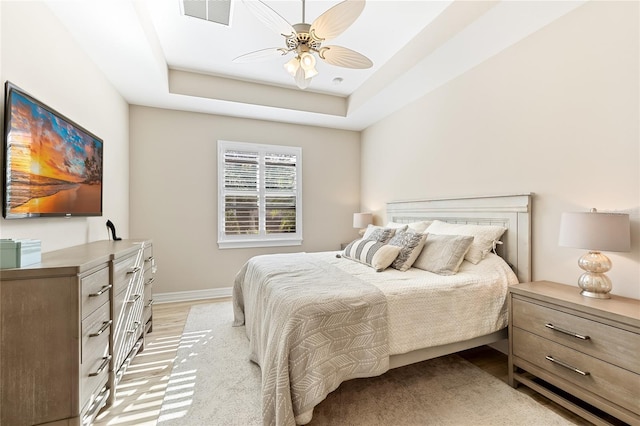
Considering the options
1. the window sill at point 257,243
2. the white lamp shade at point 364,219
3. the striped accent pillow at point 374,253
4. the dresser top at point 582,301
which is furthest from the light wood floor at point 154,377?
the white lamp shade at point 364,219

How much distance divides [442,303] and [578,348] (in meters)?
0.73

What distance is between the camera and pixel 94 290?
1.45 metres

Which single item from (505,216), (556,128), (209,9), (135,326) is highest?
(209,9)

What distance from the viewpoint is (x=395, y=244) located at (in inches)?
100

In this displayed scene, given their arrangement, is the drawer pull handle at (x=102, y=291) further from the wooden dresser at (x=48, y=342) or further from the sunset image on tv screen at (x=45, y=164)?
the sunset image on tv screen at (x=45, y=164)

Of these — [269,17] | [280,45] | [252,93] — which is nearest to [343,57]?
[269,17]

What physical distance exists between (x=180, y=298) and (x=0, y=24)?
325cm

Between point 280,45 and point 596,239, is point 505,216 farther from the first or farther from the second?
point 280,45

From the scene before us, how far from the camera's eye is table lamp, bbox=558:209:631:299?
157 centimetres

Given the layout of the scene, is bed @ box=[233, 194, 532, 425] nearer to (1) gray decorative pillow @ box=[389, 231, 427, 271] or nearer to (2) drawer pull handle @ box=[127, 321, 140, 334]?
(1) gray decorative pillow @ box=[389, 231, 427, 271]

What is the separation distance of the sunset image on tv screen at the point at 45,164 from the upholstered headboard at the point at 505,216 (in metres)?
3.37

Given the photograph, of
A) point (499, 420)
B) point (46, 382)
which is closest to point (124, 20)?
point (46, 382)

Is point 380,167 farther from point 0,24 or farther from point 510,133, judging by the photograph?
point 0,24

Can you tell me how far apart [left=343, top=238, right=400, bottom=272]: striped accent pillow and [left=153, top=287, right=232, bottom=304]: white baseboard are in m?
2.20
